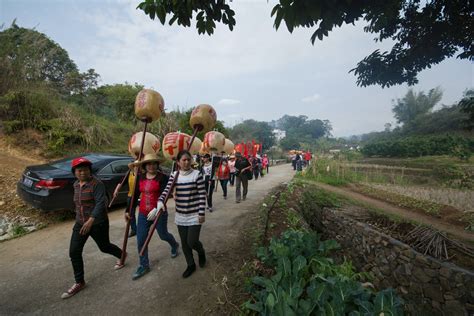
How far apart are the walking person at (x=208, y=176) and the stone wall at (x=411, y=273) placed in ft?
12.1

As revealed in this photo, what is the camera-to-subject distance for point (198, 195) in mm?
2924

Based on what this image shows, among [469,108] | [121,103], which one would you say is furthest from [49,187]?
[121,103]

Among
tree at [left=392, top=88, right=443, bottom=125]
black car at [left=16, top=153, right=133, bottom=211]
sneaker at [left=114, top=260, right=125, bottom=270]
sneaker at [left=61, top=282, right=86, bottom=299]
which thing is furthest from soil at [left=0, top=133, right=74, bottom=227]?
tree at [left=392, top=88, right=443, bottom=125]

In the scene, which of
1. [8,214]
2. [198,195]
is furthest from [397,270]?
[8,214]

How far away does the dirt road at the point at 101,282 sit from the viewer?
2443 mm

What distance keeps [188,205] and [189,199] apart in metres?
0.08

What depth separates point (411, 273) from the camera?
400cm

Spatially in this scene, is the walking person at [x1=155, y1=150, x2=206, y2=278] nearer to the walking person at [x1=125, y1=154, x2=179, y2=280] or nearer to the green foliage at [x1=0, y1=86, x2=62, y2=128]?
the walking person at [x1=125, y1=154, x2=179, y2=280]

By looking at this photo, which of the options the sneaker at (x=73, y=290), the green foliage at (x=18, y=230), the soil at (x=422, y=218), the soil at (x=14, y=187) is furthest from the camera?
the soil at (x=422, y=218)

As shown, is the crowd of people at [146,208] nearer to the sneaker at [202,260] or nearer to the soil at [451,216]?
the sneaker at [202,260]

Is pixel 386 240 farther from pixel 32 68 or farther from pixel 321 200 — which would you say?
pixel 32 68

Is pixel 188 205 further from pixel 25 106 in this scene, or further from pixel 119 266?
pixel 25 106

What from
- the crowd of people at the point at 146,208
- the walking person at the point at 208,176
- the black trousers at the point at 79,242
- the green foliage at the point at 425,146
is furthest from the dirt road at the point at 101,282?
the green foliage at the point at 425,146

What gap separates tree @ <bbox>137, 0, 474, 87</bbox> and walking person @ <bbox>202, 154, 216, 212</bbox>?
3.82 metres
